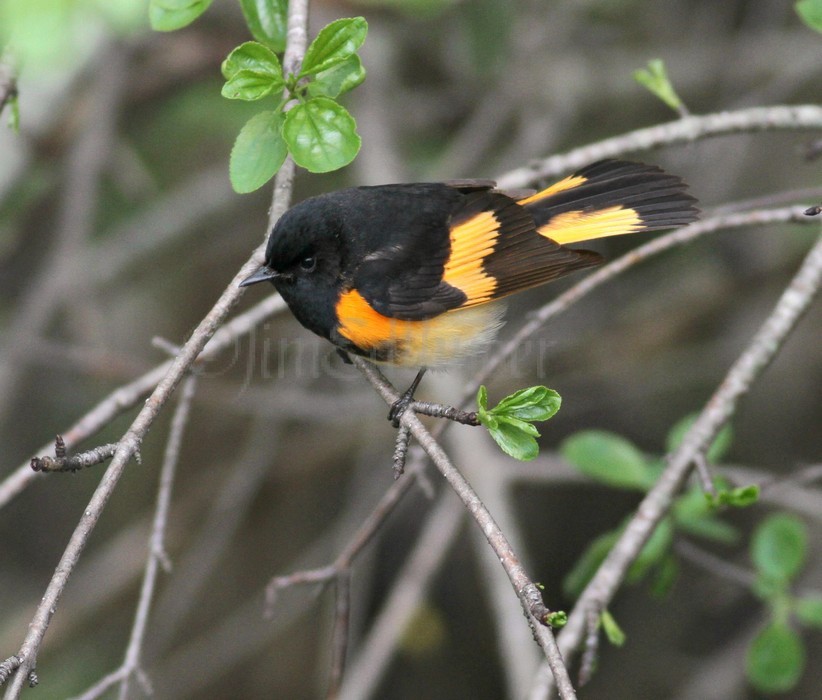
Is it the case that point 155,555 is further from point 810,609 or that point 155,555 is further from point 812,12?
point 812,12

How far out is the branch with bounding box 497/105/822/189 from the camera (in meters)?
2.55

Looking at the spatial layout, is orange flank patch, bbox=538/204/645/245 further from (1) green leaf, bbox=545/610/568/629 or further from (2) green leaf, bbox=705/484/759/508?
(1) green leaf, bbox=545/610/568/629

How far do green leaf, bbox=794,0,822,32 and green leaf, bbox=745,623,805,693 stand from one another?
1.57 meters

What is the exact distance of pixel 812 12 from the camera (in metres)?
2.31

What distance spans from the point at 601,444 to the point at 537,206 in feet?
2.41

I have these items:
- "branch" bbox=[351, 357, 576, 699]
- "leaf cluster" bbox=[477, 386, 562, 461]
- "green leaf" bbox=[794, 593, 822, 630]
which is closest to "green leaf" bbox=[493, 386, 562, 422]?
"leaf cluster" bbox=[477, 386, 562, 461]

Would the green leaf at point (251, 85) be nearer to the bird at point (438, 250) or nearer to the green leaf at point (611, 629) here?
the bird at point (438, 250)

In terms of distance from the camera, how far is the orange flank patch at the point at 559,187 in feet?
9.22

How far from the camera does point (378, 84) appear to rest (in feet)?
12.9

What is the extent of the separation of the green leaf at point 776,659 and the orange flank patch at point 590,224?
1174 mm

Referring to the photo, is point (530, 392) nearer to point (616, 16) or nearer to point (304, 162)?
point (304, 162)

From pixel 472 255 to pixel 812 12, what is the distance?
3.40 ft

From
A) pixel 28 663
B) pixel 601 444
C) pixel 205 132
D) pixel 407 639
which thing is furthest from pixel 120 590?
pixel 28 663

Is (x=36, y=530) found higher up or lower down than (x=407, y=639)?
higher up
